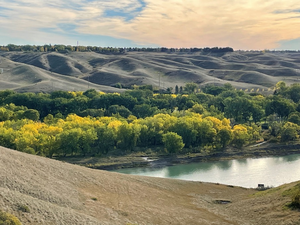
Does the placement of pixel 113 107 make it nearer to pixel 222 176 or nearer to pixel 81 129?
pixel 81 129

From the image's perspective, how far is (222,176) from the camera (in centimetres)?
4594

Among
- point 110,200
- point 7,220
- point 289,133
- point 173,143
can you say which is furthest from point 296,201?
point 289,133

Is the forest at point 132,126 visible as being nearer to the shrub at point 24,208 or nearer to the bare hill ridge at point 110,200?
the bare hill ridge at point 110,200

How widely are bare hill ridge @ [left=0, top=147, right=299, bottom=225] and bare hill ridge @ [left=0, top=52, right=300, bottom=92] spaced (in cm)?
9010

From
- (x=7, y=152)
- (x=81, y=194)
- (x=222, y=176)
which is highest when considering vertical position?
(x=7, y=152)

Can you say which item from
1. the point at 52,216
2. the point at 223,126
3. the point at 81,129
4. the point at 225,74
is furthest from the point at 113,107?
the point at 225,74

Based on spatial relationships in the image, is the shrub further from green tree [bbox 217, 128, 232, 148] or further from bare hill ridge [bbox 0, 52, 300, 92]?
bare hill ridge [bbox 0, 52, 300, 92]

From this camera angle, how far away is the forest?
53031 mm

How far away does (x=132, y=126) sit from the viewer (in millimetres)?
58188

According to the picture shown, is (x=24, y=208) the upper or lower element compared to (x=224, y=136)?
upper

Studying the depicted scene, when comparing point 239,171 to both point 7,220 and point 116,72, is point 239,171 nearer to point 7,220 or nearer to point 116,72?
point 7,220

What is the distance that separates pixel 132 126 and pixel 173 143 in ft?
25.6

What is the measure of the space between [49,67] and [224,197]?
156644mm

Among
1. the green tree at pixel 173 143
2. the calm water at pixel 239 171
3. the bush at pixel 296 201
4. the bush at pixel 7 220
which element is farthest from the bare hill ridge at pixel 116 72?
the bush at pixel 7 220
